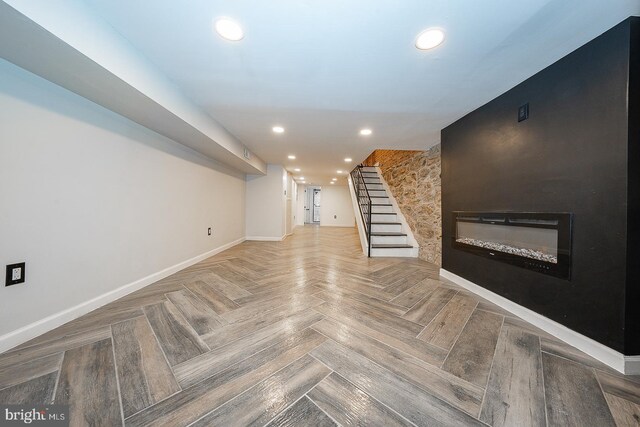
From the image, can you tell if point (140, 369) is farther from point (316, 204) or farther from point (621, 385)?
point (316, 204)

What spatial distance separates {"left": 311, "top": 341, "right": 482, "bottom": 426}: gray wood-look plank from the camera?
90 centimetres

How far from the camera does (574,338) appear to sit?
1429 mm

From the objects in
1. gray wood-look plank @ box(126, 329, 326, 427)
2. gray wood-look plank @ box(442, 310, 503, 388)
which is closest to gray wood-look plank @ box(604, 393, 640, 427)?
gray wood-look plank @ box(442, 310, 503, 388)

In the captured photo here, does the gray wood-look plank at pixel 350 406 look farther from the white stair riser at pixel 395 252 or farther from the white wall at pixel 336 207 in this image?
the white wall at pixel 336 207

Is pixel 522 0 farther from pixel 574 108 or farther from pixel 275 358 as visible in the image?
pixel 275 358

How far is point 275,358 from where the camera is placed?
1.24m

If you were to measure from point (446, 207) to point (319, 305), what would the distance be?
2.24m

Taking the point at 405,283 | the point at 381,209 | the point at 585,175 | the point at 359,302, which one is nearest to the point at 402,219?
the point at 381,209

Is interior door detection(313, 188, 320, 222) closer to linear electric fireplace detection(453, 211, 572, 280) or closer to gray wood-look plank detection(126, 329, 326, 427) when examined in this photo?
linear electric fireplace detection(453, 211, 572, 280)

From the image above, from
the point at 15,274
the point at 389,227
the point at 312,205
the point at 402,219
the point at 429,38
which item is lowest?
the point at 15,274

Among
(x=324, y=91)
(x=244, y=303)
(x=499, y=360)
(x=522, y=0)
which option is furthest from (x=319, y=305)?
(x=522, y=0)

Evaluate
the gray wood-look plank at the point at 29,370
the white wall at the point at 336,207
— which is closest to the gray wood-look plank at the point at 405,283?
the gray wood-look plank at the point at 29,370

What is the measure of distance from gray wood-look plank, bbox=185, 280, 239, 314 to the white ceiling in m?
2.14

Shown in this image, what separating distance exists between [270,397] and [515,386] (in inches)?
50.9
